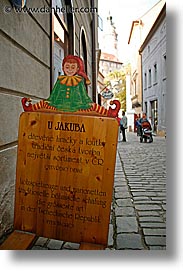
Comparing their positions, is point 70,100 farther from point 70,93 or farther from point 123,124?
point 123,124

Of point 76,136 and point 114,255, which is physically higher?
point 76,136

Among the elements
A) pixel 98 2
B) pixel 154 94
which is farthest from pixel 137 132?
pixel 98 2

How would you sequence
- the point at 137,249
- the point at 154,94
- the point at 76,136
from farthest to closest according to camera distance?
the point at 154,94 < the point at 137,249 < the point at 76,136

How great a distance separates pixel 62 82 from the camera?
152cm

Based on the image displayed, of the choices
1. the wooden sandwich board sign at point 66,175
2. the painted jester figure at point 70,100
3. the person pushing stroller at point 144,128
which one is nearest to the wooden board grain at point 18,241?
the wooden sandwich board sign at point 66,175

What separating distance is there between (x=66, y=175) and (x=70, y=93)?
388mm

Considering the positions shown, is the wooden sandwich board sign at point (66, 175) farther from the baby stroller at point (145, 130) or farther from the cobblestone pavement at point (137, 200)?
the baby stroller at point (145, 130)

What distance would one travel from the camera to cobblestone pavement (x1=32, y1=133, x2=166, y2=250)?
64.7 inches

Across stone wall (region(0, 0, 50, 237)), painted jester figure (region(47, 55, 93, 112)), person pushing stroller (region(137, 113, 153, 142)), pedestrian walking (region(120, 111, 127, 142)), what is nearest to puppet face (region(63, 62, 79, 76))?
painted jester figure (region(47, 55, 93, 112))

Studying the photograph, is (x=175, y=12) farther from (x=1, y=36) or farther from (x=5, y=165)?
(x=5, y=165)

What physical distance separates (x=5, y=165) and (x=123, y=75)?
0.90m

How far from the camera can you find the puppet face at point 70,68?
1539 mm

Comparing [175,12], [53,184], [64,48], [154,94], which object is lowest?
[53,184]

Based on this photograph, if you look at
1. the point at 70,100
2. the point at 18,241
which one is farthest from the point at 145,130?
the point at 18,241
